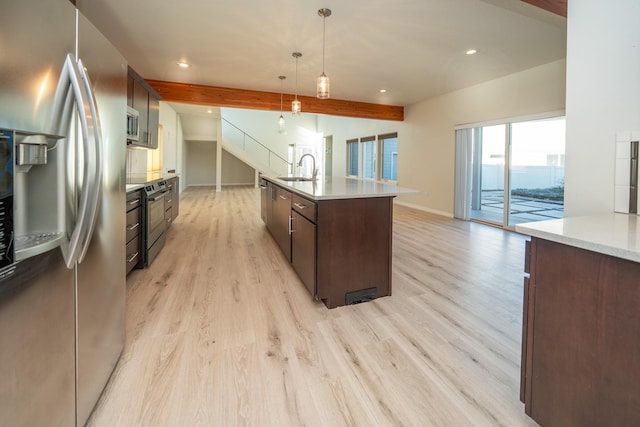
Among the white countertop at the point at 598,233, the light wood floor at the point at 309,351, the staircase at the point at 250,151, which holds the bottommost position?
the light wood floor at the point at 309,351

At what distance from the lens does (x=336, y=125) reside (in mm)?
11656

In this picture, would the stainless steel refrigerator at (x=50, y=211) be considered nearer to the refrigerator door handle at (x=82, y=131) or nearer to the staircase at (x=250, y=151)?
the refrigerator door handle at (x=82, y=131)

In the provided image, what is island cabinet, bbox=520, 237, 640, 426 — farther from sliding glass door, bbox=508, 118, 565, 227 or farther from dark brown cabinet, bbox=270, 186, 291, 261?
sliding glass door, bbox=508, 118, 565, 227

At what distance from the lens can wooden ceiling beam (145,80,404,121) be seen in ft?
19.0

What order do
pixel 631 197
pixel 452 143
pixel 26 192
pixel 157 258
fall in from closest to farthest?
pixel 26 192
pixel 631 197
pixel 157 258
pixel 452 143

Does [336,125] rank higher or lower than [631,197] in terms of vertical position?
higher

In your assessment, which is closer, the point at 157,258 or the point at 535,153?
the point at 157,258

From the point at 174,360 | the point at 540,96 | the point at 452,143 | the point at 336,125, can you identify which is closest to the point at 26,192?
the point at 174,360

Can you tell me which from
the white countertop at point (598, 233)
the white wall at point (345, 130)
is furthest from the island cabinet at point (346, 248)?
the white wall at point (345, 130)

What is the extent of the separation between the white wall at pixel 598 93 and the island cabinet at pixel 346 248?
1.18m

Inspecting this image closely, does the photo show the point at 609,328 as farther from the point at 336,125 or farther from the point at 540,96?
the point at 336,125

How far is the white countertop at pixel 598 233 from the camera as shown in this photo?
37.2 inches

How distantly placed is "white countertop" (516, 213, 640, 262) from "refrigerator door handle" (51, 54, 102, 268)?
1579 mm

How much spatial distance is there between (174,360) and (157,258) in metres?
2.08
